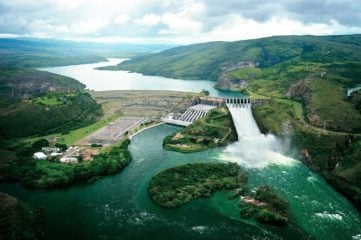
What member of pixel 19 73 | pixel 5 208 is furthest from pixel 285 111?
pixel 19 73

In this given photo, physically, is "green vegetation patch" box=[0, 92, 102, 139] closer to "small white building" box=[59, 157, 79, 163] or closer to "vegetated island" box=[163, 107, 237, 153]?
"small white building" box=[59, 157, 79, 163]

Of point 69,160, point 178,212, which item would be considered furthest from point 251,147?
point 69,160

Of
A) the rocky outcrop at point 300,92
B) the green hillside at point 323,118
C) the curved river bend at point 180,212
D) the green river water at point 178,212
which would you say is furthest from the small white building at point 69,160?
the rocky outcrop at point 300,92

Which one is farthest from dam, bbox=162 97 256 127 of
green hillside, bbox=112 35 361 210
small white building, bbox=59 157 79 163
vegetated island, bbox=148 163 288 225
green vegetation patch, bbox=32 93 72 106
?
small white building, bbox=59 157 79 163

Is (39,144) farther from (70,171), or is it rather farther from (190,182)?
(190,182)

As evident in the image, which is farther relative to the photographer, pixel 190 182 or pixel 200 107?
pixel 200 107

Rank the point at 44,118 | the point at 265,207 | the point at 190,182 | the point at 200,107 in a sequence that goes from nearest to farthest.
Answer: the point at 265,207, the point at 190,182, the point at 44,118, the point at 200,107
